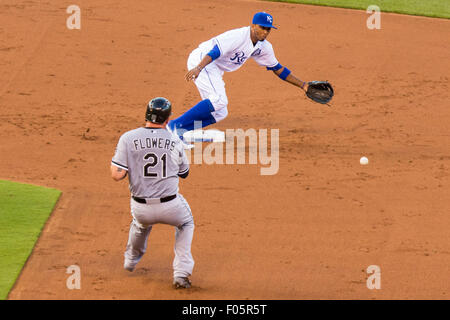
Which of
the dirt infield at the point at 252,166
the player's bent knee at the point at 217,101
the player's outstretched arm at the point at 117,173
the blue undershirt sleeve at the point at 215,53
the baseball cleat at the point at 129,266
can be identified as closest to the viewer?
the player's outstretched arm at the point at 117,173

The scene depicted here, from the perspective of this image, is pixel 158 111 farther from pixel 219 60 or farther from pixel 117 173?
pixel 219 60

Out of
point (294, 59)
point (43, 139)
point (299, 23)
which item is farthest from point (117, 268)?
point (299, 23)

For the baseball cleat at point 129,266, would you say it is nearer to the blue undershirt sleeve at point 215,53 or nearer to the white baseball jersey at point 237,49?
the blue undershirt sleeve at point 215,53

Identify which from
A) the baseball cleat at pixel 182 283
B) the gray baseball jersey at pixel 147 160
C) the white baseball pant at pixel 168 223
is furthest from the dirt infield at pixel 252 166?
the gray baseball jersey at pixel 147 160

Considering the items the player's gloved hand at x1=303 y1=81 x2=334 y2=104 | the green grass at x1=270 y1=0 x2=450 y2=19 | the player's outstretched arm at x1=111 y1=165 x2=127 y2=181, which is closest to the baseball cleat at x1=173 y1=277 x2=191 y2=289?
the player's outstretched arm at x1=111 y1=165 x2=127 y2=181

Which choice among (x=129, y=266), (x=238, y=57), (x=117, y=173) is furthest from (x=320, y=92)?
(x=117, y=173)

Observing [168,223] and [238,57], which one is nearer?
[168,223]
